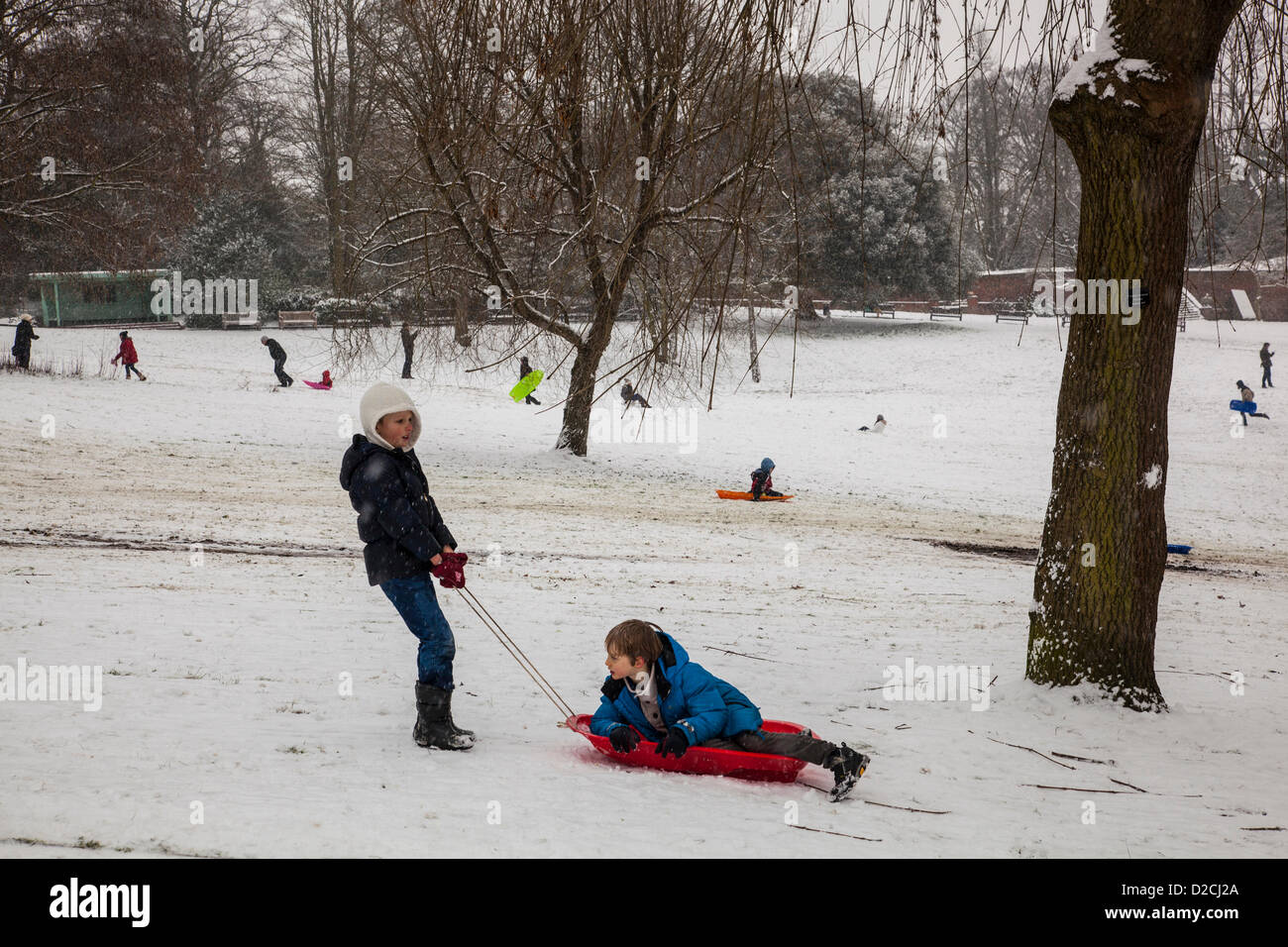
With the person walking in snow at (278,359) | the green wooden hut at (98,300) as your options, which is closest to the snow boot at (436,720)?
the person walking in snow at (278,359)

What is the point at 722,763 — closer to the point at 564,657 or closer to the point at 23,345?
the point at 564,657

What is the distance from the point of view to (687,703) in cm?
479

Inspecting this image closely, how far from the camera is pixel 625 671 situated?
4684 millimetres

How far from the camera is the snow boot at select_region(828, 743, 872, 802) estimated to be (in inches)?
184

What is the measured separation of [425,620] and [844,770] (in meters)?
2.10

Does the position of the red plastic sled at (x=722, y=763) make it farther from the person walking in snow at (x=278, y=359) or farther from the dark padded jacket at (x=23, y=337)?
the dark padded jacket at (x=23, y=337)

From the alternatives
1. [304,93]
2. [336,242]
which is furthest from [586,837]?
[304,93]

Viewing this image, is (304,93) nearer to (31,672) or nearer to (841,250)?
(841,250)

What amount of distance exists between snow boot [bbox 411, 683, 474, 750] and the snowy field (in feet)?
0.31

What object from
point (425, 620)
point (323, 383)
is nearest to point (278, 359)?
point (323, 383)

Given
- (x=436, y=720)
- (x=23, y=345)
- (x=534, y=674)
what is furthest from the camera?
(x=23, y=345)

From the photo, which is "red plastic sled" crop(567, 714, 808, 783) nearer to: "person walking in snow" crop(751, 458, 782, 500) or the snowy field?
the snowy field

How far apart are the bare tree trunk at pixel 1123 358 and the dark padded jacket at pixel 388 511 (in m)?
3.85

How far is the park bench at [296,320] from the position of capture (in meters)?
40.5
